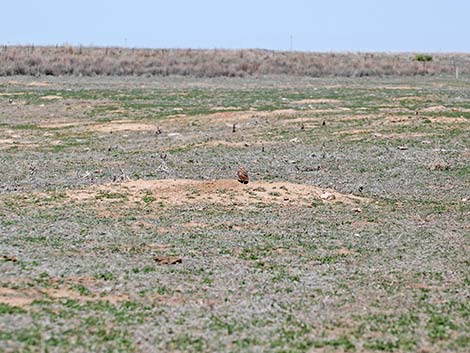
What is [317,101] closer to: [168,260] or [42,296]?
[168,260]

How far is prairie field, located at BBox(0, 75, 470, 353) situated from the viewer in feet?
31.5

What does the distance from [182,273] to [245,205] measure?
6.11m

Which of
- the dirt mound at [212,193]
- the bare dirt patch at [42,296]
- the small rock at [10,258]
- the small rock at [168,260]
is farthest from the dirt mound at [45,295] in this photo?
the dirt mound at [212,193]

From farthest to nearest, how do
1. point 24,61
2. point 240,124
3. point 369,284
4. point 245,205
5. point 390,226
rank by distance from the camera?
1. point 24,61
2. point 240,124
3. point 245,205
4. point 390,226
5. point 369,284

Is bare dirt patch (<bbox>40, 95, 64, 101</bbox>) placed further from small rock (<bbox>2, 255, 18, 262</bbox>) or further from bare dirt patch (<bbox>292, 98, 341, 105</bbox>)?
small rock (<bbox>2, 255, 18, 262</bbox>)

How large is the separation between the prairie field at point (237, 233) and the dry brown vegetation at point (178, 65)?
33.0 metres

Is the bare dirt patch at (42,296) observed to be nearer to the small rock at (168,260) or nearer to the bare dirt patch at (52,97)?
the small rock at (168,260)

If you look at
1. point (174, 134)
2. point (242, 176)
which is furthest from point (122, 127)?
point (242, 176)

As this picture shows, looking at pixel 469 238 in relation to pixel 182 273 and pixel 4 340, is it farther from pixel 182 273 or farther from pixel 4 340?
pixel 4 340

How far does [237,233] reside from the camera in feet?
50.8

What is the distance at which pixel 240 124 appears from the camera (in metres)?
33.7

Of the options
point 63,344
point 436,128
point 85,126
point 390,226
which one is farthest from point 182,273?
point 85,126

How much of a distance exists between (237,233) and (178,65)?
59.0m

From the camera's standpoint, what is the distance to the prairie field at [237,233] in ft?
31.5
